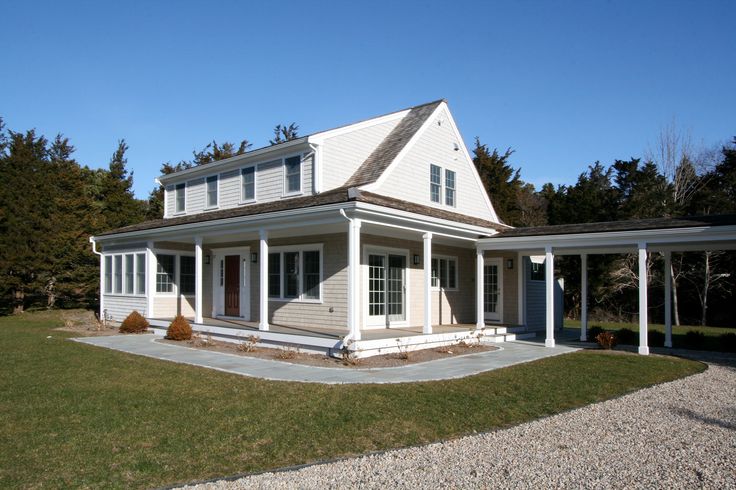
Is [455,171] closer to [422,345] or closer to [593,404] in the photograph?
[422,345]

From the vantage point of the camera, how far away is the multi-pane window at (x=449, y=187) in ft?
60.8

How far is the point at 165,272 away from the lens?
786 inches

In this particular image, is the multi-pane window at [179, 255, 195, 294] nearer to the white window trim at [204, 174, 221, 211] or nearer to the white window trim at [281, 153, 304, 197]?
the white window trim at [204, 174, 221, 211]

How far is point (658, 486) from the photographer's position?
511cm

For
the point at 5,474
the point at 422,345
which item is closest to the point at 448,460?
the point at 5,474

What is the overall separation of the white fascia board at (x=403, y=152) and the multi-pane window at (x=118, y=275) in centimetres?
1115

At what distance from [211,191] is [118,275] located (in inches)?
202

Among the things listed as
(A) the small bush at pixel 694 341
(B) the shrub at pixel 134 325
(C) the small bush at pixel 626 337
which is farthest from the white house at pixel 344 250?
(A) the small bush at pixel 694 341

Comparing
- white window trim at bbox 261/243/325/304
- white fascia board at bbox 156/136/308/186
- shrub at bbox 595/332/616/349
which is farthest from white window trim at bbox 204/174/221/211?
shrub at bbox 595/332/616/349

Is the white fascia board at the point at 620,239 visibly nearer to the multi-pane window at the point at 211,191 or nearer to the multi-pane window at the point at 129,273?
the multi-pane window at the point at 211,191

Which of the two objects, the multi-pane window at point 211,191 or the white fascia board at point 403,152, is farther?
the multi-pane window at point 211,191

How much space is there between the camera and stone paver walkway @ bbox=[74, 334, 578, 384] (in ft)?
33.5

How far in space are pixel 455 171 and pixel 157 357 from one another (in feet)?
36.8

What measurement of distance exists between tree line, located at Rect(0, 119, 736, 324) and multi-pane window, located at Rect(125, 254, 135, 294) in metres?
8.96
